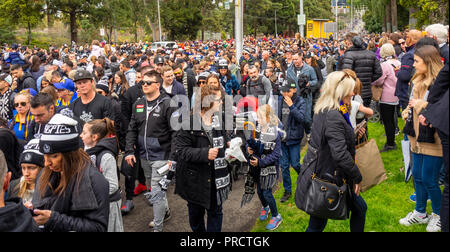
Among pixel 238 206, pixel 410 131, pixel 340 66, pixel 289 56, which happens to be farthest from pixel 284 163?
pixel 289 56

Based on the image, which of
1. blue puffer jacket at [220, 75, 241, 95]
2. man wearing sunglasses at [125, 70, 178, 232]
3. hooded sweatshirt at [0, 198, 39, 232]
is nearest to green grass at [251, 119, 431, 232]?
man wearing sunglasses at [125, 70, 178, 232]

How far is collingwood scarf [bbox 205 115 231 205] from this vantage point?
417 cm

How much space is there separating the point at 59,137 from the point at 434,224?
411cm

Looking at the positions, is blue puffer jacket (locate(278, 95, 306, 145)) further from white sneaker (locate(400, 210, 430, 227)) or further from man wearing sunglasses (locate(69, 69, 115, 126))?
man wearing sunglasses (locate(69, 69, 115, 126))

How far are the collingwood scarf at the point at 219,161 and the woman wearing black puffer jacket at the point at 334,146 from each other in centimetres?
90

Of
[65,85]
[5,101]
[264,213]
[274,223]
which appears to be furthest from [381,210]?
[5,101]

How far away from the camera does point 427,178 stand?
4.26 meters

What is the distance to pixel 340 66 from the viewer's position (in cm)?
847

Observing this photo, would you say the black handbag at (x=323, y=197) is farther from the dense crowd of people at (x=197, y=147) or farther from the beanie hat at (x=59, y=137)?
the beanie hat at (x=59, y=137)

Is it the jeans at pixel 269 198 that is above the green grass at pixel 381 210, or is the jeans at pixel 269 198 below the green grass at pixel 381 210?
above

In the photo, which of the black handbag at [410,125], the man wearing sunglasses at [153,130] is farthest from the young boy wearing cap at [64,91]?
the black handbag at [410,125]

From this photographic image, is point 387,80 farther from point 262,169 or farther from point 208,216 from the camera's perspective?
point 208,216

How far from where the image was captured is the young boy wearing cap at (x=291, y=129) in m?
5.56

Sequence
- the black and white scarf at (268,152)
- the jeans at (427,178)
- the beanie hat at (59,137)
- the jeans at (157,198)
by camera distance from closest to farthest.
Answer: the beanie hat at (59,137) → the jeans at (427,178) → the black and white scarf at (268,152) → the jeans at (157,198)
